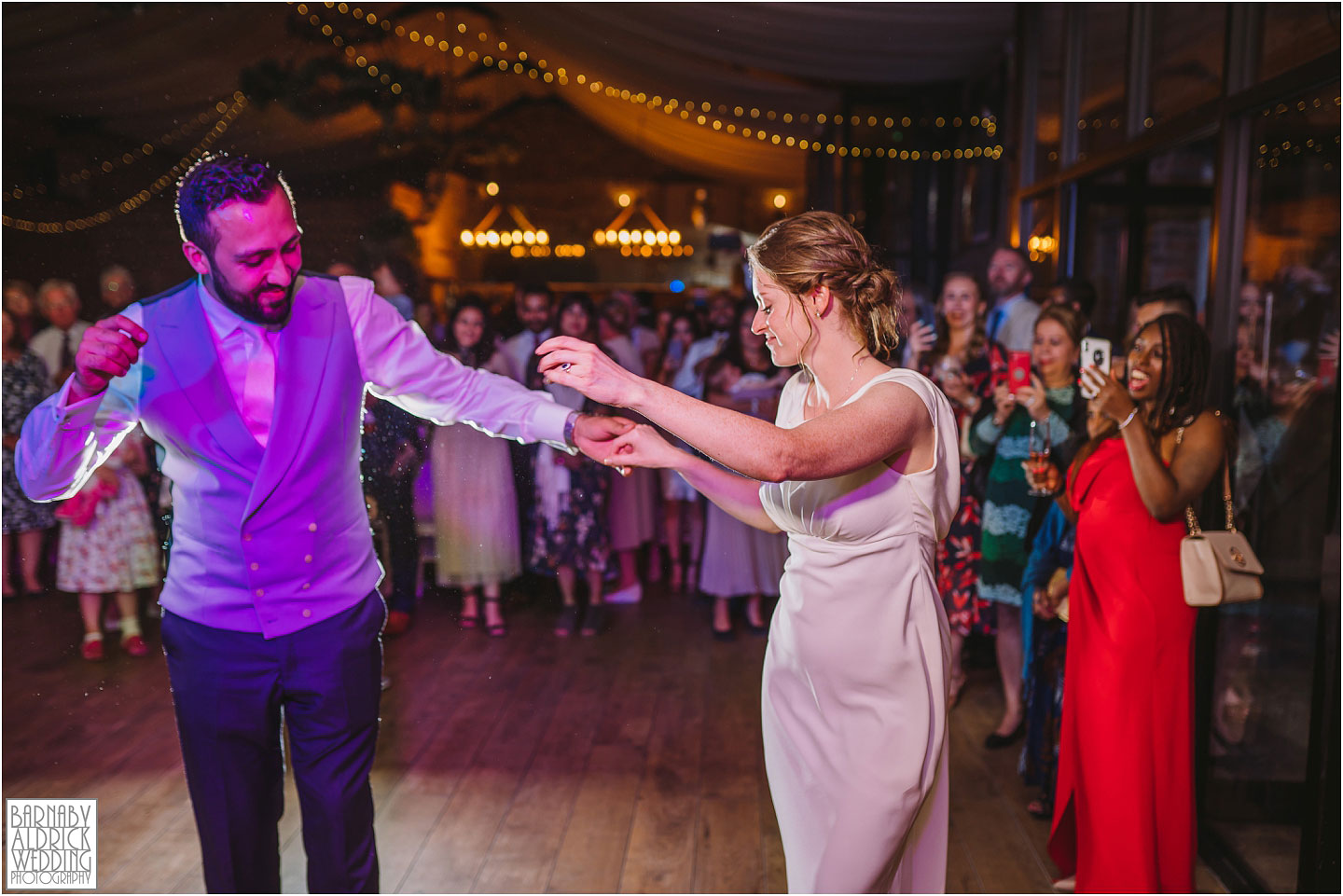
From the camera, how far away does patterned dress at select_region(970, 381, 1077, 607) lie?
2.94 metres

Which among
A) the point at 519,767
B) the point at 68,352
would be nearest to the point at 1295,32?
the point at 519,767

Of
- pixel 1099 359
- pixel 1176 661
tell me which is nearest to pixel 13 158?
pixel 1099 359

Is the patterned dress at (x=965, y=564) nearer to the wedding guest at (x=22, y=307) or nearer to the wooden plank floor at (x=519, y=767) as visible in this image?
the wooden plank floor at (x=519, y=767)

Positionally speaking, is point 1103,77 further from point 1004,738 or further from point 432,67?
point 432,67

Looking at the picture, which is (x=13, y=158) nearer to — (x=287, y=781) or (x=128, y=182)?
(x=128, y=182)

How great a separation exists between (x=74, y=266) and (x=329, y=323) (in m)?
0.63

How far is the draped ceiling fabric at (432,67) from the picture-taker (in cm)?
184

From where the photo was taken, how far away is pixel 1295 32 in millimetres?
2389

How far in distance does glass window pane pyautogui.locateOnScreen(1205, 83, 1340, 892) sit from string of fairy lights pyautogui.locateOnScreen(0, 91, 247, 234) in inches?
100

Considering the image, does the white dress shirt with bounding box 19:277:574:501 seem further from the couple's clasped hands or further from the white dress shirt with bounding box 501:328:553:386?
the couple's clasped hands

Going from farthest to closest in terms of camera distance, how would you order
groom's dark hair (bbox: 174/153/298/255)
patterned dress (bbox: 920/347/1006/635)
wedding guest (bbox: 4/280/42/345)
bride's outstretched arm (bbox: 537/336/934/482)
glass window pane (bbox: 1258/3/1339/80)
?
patterned dress (bbox: 920/347/1006/635), glass window pane (bbox: 1258/3/1339/80), wedding guest (bbox: 4/280/42/345), groom's dark hair (bbox: 174/153/298/255), bride's outstretched arm (bbox: 537/336/934/482)

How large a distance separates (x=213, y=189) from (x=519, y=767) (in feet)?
5.85

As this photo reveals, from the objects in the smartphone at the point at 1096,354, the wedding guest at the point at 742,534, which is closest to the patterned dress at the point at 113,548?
the wedding guest at the point at 742,534

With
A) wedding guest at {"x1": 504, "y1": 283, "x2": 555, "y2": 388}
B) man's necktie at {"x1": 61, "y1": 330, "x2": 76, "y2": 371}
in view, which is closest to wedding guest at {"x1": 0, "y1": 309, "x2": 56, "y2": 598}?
man's necktie at {"x1": 61, "y1": 330, "x2": 76, "y2": 371}
